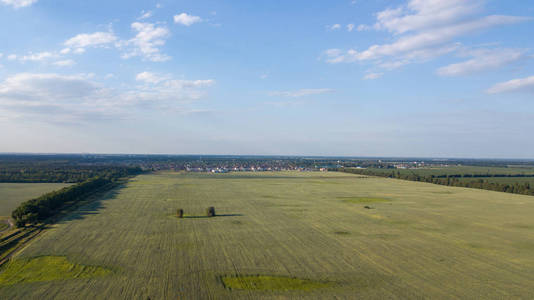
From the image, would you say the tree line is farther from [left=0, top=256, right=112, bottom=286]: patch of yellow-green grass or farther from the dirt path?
[left=0, top=256, right=112, bottom=286]: patch of yellow-green grass

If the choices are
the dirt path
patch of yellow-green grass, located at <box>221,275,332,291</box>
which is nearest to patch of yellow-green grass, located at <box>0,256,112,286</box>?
patch of yellow-green grass, located at <box>221,275,332,291</box>

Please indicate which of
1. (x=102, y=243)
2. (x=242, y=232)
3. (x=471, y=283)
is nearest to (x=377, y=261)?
(x=471, y=283)

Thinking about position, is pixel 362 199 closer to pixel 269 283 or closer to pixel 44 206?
pixel 269 283

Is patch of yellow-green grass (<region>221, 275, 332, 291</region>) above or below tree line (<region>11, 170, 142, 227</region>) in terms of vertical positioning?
below

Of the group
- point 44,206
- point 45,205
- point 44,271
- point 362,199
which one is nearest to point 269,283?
point 44,271

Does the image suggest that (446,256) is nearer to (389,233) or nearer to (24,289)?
(389,233)
